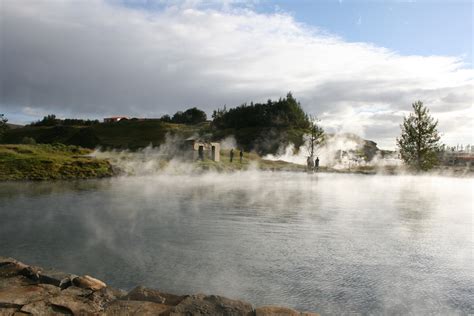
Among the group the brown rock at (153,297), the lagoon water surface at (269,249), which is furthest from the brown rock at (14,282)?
the brown rock at (153,297)

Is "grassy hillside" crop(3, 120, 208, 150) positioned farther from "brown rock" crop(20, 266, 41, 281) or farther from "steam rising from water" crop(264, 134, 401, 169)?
"brown rock" crop(20, 266, 41, 281)

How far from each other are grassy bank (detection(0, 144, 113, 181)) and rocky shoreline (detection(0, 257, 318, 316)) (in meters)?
32.3

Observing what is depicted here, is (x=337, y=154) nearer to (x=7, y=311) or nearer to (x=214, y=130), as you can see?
(x=214, y=130)

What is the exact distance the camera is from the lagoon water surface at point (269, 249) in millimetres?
8938

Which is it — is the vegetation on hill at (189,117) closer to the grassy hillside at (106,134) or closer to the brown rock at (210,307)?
the grassy hillside at (106,134)

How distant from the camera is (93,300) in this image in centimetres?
739

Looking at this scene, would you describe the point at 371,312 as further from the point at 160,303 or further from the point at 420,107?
the point at 420,107

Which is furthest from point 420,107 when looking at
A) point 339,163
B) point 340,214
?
point 340,214

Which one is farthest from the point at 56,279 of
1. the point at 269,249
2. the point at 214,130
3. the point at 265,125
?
the point at 214,130

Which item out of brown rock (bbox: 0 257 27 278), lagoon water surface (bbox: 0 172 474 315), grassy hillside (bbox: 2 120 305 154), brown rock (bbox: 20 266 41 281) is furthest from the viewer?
grassy hillside (bbox: 2 120 305 154)

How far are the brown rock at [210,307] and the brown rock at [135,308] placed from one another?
244 millimetres

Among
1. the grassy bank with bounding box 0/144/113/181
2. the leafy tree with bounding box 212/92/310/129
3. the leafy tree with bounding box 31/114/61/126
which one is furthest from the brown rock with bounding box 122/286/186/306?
the leafy tree with bounding box 31/114/61/126

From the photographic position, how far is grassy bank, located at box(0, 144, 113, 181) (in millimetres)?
37906

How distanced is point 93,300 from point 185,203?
48.3 ft
